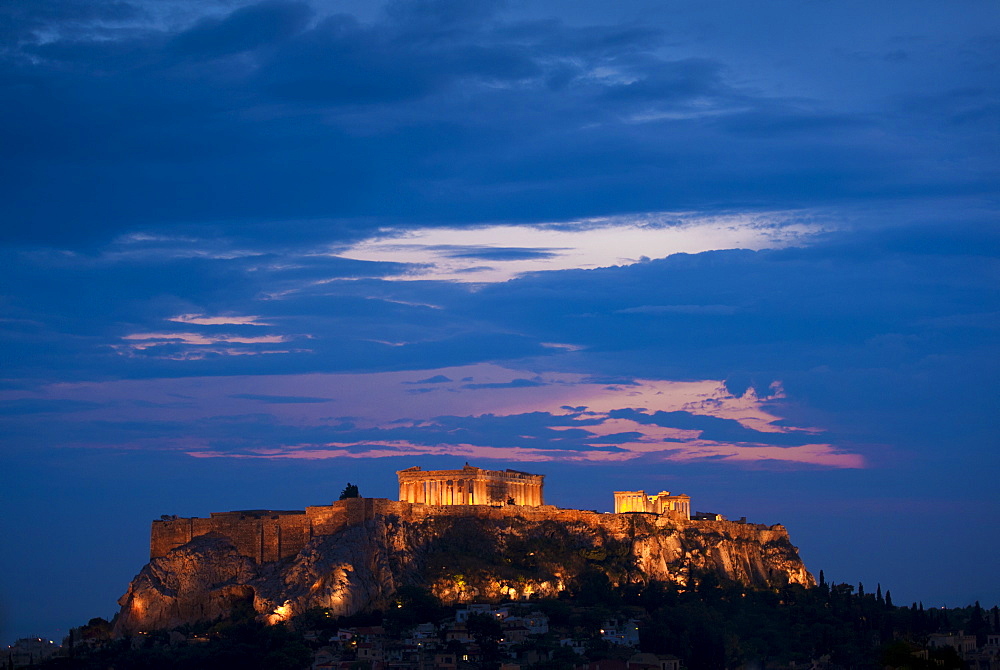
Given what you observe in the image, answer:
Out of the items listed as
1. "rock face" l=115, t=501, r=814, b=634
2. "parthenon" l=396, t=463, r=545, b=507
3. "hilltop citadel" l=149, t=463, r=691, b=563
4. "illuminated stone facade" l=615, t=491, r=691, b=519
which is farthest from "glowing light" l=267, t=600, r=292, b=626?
"illuminated stone facade" l=615, t=491, r=691, b=519

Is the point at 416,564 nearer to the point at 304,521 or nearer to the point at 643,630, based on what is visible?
the point at 304,521

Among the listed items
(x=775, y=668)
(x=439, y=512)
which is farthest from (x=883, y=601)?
(x=439, y=512)

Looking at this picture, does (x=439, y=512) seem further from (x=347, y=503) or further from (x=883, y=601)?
(x=883, y=601)

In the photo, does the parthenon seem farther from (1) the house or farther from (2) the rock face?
(1) the house

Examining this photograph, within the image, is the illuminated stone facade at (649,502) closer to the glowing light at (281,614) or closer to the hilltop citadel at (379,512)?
the hilltop citadel at (379,512)

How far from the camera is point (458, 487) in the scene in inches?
4636

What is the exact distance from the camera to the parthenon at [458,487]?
4633 inches

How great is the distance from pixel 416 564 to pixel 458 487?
40.5ft

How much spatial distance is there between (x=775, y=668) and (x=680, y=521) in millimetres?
21782

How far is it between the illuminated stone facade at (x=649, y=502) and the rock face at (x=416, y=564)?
11.7m

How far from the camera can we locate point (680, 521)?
4843 inches

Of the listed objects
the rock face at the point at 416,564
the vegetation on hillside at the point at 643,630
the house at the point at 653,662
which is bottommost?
the house at the point at 653,662

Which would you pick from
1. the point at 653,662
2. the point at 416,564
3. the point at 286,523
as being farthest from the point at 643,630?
the point at 286,523

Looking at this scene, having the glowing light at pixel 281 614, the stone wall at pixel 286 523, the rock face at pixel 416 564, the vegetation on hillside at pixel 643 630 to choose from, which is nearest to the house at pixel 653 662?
the vegetation on hillside at pixel 643 630
